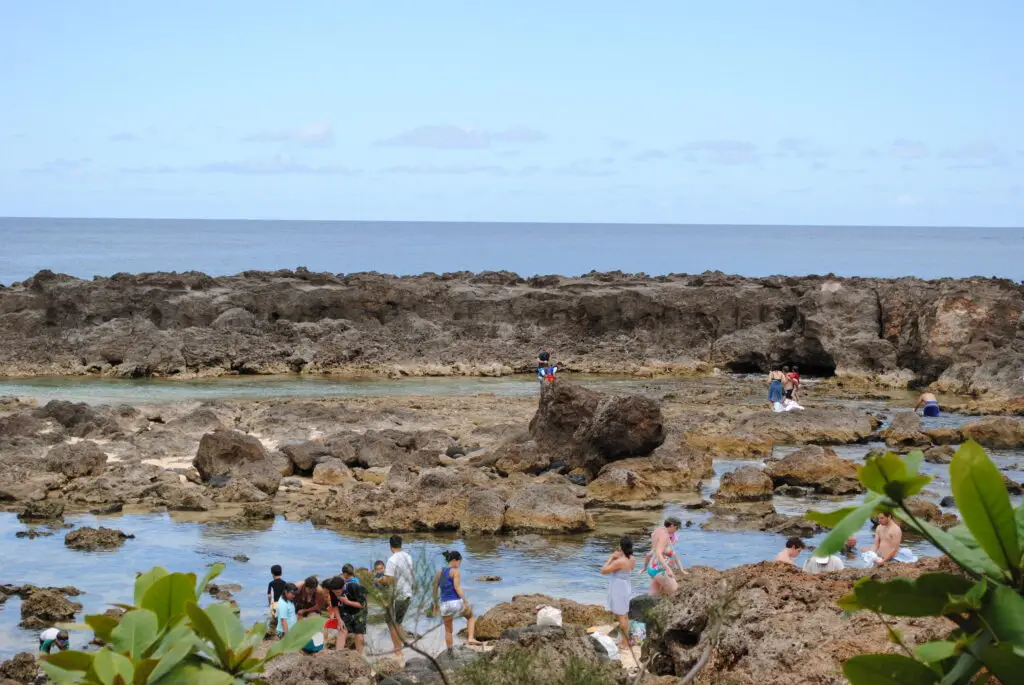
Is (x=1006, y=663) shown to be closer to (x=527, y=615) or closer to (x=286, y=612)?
(x=527, y=615)

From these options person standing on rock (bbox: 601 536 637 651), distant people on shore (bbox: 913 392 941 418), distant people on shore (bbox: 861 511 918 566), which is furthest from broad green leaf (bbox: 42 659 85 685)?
distant people on shore (bbox: 913 392 941 418)

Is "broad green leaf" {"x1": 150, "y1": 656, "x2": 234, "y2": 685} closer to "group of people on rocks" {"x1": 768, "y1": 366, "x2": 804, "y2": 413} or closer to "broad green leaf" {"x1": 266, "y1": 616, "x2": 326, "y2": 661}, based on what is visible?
"broad green leaf" {"x1": 266, "y1": 616, "x2": 326, "y2": 661}

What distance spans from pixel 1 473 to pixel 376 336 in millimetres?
26035

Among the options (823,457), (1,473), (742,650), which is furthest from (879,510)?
(1,473)

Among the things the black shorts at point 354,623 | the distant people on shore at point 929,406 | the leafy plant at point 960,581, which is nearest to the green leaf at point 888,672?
the leafy plant at point 960,581

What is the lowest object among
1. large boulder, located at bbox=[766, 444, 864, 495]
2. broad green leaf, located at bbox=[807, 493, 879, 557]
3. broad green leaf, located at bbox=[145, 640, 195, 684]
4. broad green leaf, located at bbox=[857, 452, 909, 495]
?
large boulder, located at bbox=[766, 444, 864, 495]

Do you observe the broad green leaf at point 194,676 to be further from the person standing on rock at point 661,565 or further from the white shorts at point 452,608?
the person standing on rock at point 661,565

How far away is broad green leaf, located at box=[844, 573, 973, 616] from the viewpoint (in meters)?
3.61

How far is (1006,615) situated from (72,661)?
308 centimetres

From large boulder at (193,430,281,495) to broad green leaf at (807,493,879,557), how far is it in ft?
71.3

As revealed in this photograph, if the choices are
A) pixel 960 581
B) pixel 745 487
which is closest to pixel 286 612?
pixel 960 581

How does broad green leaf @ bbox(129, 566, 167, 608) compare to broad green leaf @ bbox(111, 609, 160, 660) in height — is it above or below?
above

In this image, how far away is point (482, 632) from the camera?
→ 14250 mm

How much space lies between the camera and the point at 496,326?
52.3m
